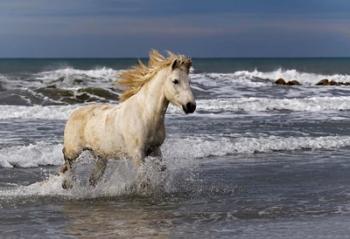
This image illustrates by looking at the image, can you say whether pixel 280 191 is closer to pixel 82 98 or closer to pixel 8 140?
pixel 8 140

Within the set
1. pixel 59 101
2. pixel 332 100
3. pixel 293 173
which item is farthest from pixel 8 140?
pixel 332 100

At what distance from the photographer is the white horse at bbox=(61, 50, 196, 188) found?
27.6 feet

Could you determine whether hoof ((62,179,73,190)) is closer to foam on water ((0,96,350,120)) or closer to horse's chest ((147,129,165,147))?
horse's chest ((147,129,165,147))

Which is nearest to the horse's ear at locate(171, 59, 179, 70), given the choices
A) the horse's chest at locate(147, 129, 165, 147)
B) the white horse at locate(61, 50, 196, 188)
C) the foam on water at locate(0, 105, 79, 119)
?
the white horse at locate(61, 50, 196, 188)

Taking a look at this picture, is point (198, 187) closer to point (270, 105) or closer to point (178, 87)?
point (178, 87)

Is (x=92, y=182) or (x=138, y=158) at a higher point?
(x=138, y=158)

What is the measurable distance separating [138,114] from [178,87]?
676mm

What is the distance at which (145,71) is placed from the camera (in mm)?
8992

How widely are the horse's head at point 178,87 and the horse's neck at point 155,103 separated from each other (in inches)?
5.2

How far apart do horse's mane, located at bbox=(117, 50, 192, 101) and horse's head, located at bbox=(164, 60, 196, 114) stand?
5 cm

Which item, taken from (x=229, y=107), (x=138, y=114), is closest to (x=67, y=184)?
(x=138, y=114)

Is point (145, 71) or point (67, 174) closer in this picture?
point (145, 71)

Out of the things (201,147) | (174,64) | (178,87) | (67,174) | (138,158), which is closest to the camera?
(178,87)

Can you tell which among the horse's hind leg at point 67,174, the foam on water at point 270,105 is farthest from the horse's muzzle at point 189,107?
the foam on water at point 270,105
